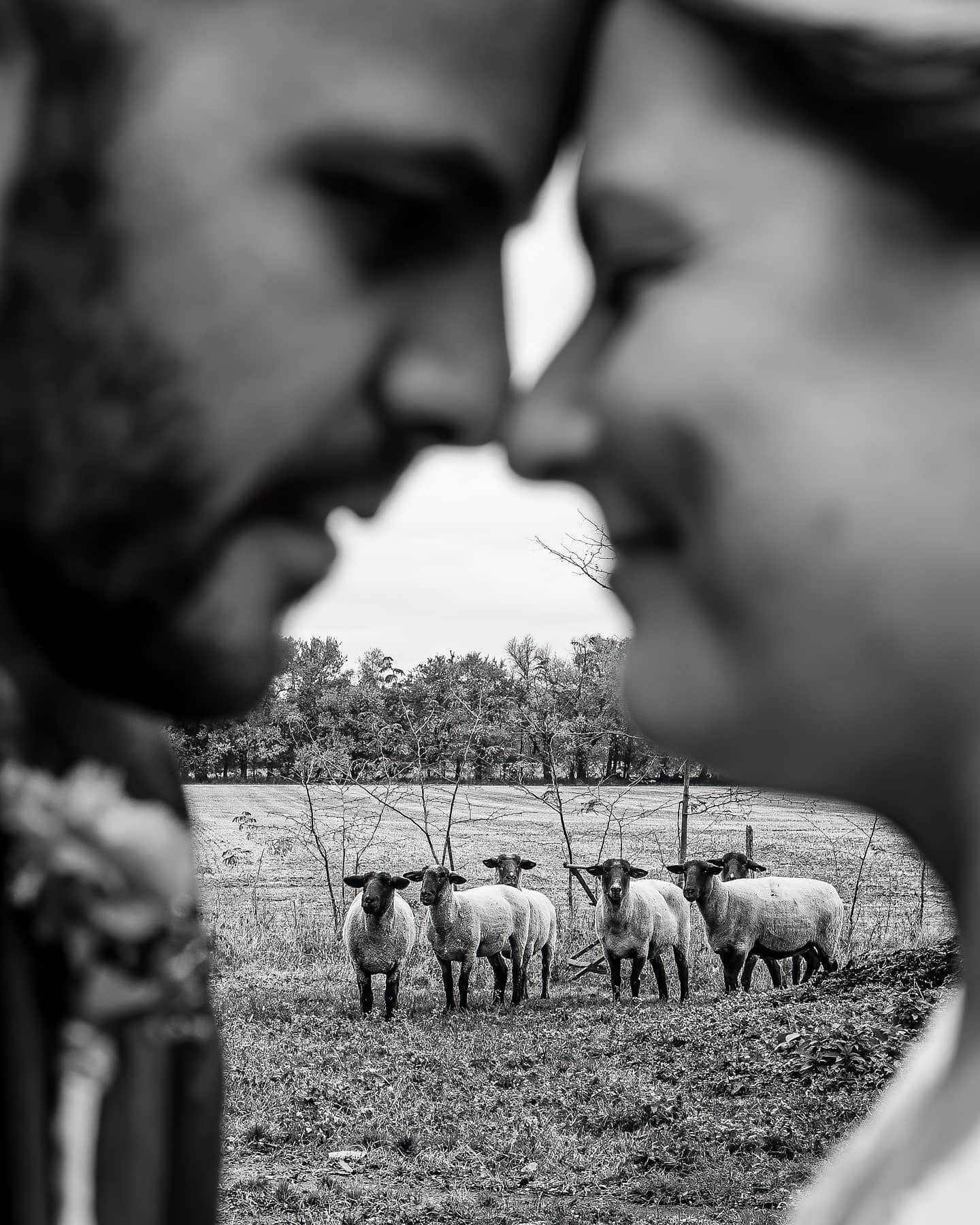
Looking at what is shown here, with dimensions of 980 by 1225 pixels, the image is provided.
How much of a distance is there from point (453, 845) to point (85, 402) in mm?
25208

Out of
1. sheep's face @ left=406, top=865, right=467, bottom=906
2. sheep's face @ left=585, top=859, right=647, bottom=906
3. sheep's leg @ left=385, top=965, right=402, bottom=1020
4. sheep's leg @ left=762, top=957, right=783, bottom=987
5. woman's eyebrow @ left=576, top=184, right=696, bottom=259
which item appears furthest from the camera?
sheep's leg @ left=762, top=957, right=783, bottom=987

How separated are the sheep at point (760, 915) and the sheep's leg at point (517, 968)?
1786 millimetres

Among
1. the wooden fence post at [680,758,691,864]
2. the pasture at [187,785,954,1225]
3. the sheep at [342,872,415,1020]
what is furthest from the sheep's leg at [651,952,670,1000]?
the sheep at [342,872,415,1020]

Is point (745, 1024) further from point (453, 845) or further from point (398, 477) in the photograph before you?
point (453, 845)

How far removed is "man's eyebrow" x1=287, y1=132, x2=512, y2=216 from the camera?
126 cm

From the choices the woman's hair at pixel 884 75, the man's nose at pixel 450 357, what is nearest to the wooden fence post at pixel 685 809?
the man's nose at pixel 450 357

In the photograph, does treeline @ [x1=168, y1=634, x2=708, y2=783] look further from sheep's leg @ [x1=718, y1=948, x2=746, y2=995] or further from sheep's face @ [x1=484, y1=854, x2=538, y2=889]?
sheep's leg @ [x1=718, y1=948, x2=746, y2=995]

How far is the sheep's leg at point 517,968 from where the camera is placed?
12.7 metres

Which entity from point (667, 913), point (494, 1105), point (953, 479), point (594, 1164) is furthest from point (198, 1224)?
point (667, 913)

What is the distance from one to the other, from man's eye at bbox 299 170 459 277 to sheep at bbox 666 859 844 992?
11.9 metres

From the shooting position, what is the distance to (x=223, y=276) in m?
1.25

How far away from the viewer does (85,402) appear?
1.26 meters

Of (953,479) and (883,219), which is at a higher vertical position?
(883,219)

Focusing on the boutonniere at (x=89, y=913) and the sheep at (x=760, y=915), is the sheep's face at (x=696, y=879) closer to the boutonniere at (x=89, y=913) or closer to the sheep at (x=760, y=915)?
the sheep at (x=760, y=915)
